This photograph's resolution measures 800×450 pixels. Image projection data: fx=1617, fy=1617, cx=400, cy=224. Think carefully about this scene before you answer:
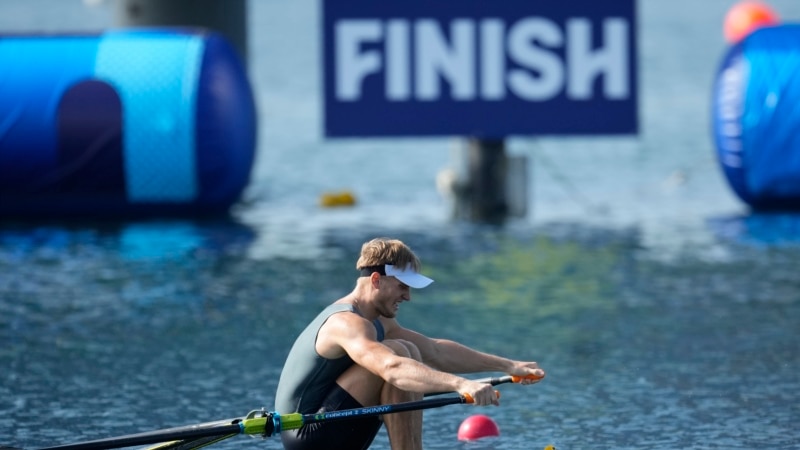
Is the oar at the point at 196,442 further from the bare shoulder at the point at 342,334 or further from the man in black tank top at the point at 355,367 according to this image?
the bare shoulder at the point at 342,334

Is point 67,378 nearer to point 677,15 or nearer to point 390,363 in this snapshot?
point 390,363

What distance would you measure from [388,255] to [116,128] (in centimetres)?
951

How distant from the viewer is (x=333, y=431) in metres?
7.15

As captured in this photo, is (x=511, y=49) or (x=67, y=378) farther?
(x=511, y=49)

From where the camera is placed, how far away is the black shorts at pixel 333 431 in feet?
23.3

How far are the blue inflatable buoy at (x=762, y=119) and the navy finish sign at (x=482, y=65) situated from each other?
3.39 ft

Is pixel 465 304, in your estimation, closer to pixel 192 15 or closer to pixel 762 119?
pixel 762 119

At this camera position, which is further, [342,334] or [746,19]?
[746,19]

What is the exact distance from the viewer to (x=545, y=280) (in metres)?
13.1

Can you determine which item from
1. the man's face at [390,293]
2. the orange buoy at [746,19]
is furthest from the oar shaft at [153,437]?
the orange buoy at [746,19]

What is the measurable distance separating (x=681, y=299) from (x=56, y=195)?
7006mm

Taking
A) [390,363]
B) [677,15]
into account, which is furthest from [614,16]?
[677,15]

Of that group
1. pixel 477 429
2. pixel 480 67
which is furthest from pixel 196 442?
pixel 480 67

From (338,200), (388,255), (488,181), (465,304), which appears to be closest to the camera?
(388,255)
